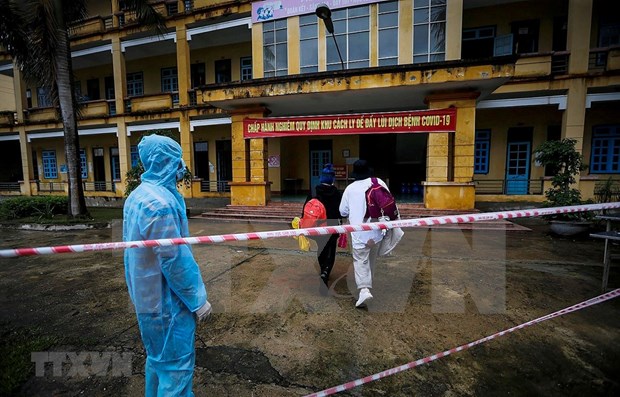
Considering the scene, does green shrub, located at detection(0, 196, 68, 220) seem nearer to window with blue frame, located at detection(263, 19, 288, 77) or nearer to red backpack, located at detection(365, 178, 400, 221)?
window with blue frame, located at detection(263, 19, 288, 77)

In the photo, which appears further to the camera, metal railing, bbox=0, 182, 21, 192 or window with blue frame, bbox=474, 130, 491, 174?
metal railing, bbox=0, 182, 21, 192

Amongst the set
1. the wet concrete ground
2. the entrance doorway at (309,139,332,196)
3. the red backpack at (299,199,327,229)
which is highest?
the entrance doorway at (309,139,332,196)

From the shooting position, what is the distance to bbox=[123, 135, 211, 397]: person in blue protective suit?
5.09 feet

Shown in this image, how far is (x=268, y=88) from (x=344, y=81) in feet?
7.32

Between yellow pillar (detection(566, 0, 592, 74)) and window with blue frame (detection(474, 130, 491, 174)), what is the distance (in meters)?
2.95

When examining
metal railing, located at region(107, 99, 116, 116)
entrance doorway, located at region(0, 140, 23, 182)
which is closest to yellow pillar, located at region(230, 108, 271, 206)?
metal railing, located at region(107, 99, 116, 116)

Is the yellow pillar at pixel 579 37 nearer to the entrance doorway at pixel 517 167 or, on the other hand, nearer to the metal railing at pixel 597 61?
the metal railing at pixel 597 61

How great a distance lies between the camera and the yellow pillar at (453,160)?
25.8ft

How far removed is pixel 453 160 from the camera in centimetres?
818

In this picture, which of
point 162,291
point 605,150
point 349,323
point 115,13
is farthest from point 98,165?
point 605,150

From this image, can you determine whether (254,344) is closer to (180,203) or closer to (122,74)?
(180,203)

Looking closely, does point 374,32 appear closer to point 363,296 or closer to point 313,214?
point 313,214

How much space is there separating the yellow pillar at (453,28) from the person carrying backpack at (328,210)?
714 cm

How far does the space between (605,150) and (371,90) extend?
29.6 feet
